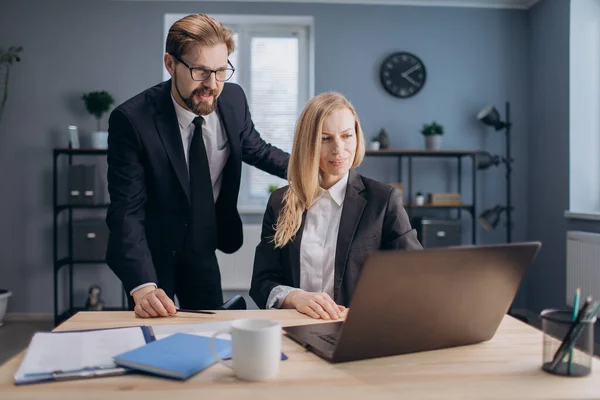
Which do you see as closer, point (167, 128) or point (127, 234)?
point (127, 234)

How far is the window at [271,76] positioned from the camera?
4336mm

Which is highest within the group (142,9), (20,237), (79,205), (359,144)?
(142,9)

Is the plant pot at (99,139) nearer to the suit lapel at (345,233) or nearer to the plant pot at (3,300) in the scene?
the plant pot at (3,300)

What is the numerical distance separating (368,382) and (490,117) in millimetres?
3649

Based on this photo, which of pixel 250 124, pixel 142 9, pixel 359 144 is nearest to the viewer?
pixel 359 144

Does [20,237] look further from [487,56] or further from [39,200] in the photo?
[487,56]

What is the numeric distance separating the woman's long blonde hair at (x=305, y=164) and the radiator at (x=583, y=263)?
246 cm

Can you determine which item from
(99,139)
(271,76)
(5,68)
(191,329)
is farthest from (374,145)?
(191,329)

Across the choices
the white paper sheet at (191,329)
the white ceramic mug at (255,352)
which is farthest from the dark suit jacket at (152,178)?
the white ceramic mug at (255,352)

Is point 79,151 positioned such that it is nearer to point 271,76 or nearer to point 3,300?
point 3,300

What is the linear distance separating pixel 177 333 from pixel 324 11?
365cm

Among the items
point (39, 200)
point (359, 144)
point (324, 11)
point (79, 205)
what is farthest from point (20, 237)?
point (359, 144)

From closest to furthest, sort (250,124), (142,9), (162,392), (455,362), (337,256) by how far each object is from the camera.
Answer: (162,392)
(455,362)
(337,256)
(250,124)
(142,9)

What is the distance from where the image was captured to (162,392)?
2.48 ft
